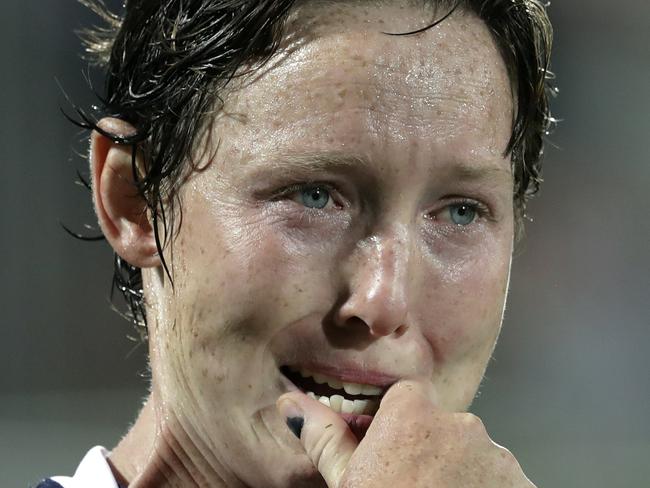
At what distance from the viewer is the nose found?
82.9 inches

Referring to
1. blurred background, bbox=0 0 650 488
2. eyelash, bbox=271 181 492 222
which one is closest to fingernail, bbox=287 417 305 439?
eyelash, bbox=271 181 492 222

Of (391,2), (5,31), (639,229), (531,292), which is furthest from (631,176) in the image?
(391,2)

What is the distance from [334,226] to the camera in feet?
7.21

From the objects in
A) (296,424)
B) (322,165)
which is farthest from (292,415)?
(322,165)

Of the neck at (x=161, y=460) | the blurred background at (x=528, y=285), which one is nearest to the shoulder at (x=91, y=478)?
the neck at (x=161, y=460)

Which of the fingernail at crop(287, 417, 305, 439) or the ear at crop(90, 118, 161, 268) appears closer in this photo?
the fingernail at crop(287, 417, 305, 439)

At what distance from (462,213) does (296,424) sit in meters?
0.56

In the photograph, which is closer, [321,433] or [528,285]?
[321,433]

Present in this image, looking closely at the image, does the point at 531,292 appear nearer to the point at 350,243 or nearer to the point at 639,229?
the point at 639,229

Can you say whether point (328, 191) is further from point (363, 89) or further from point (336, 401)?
point (336, 401)

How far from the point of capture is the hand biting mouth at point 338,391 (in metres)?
2.20

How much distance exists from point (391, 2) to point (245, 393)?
85 cm

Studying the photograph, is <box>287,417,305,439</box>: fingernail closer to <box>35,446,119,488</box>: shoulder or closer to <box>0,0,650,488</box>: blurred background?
<box>35,446,119,488</box>: shoulder

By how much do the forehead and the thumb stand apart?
1.62ft
